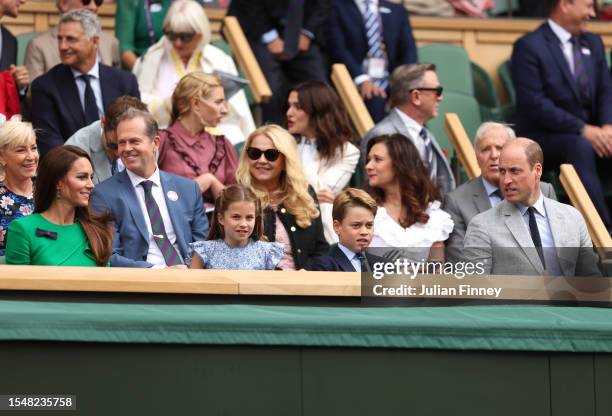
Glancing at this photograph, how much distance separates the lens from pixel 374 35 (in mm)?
11531

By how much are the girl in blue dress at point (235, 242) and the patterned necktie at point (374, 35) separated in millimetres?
4056

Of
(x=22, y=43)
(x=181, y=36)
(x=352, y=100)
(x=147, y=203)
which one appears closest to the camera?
(x=147, y=203)

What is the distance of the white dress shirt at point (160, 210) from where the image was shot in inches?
315

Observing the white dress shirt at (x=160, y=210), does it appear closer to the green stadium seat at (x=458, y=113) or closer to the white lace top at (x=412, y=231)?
the white lace top at (x=412, y=231)

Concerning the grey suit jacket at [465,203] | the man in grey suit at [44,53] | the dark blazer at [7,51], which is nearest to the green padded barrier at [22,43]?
the man in grey suit at [44,53]

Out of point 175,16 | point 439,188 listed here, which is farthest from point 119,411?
point 175,16

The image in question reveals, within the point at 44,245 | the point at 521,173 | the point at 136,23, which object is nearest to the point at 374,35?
the point at 136,23

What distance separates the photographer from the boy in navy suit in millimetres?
7770

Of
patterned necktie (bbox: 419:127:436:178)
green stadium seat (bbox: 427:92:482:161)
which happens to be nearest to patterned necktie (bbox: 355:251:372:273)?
patterned necktie (bbox: 419:127:436:178)

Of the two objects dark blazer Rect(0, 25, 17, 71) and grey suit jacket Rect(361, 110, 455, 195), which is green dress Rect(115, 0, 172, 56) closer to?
dark blazer Rect(0, 25, 17, 71)

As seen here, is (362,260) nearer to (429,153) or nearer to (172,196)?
(172,196)

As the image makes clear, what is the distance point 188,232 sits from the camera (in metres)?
8.20

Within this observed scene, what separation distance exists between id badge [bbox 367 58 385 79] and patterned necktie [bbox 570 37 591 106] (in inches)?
56.9

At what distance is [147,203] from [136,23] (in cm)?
337
